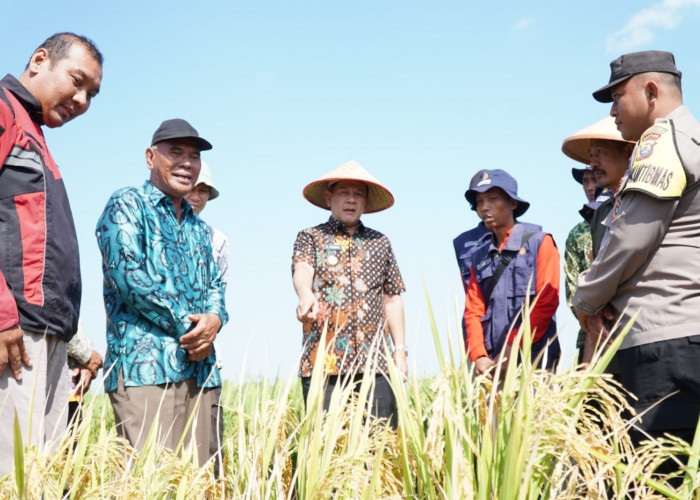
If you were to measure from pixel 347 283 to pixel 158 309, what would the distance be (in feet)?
4.43

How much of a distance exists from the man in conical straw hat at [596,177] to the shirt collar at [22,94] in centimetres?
245

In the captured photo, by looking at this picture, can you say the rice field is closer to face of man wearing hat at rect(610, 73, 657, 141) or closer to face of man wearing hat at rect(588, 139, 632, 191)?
face of man wearing hat at rect(610, 73, 657, 141)

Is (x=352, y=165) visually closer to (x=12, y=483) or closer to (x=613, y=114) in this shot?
(x=613, y=114)

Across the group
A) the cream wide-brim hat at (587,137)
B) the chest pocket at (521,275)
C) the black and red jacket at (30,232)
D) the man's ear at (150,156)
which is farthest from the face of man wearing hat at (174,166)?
the cream wide-brim hat at (587,137)

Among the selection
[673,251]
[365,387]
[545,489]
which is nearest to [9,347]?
[365,387]

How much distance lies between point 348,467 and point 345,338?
6.73 feet

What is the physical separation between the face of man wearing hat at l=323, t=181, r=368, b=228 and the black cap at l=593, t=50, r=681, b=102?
1883mm

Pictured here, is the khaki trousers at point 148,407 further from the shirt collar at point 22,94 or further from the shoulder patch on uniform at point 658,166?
the shoulder patch on uniform at point 658,166

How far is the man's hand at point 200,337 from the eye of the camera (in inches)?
123

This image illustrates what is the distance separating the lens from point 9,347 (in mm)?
2287

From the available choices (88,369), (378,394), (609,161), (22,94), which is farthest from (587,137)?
(88,369)

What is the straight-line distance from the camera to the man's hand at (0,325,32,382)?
2.26 metres

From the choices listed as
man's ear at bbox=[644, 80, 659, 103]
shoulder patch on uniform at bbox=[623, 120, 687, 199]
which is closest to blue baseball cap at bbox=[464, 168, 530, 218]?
man's ear at bbox=[644, 80, 659, 103]

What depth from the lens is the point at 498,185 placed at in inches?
162
